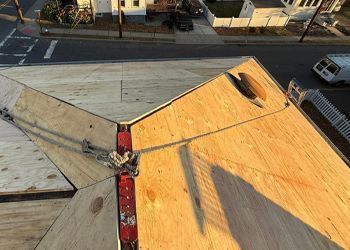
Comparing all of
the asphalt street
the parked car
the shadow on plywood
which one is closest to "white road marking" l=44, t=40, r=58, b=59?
the asphalt street

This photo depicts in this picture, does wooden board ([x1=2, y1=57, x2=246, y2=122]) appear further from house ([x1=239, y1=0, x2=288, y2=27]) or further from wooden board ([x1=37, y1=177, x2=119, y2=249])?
house ([x1=239, y1=0, x2=288, y2=27])

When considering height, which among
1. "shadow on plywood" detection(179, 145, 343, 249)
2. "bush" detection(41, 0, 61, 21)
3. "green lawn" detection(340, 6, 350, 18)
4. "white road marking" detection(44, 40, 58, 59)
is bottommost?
"white road marking" detection(44, 40, 58, 59)

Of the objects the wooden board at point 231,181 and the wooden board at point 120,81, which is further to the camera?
the wooden board at point 120,81

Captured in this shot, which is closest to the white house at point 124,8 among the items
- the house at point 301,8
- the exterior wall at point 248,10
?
the exterior wall at point 248,10

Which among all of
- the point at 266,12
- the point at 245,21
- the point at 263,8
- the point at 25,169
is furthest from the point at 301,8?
the point at 25,169

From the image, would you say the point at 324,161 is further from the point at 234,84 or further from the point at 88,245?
the point at 88,245

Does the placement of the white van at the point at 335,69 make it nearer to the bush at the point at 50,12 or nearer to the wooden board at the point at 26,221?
the wooden board at the point at 26,221

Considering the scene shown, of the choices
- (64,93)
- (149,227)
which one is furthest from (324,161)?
(64,93)
